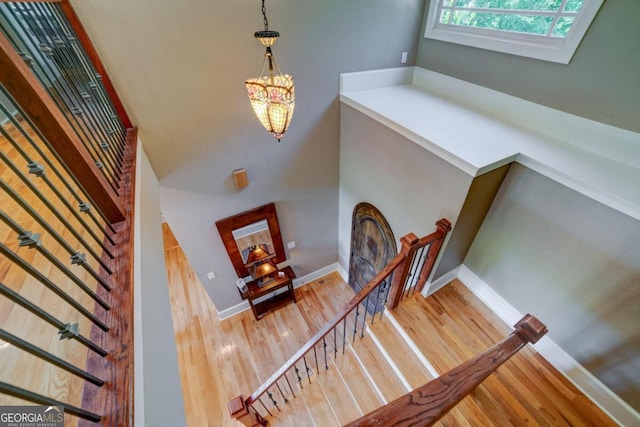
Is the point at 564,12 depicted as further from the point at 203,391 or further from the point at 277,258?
the point at 203,391

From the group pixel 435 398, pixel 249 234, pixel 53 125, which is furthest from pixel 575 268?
pixel 249 234

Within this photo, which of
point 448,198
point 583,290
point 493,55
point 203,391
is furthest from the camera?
point 203,391

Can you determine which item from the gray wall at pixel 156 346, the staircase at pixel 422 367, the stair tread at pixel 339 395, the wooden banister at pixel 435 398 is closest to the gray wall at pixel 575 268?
the staircase at pixel 422 367

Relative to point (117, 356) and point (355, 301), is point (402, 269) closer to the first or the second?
point (355, 301)

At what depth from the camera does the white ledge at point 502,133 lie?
168 centimetres

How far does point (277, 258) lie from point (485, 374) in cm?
337

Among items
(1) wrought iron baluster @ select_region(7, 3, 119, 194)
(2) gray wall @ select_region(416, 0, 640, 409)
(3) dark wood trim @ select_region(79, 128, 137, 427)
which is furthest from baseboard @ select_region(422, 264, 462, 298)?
(1) wrought iron baluster @ select_region(7, 3, 119, 194)

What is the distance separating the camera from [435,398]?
2.58 feet

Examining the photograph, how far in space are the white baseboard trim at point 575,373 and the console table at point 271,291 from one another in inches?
105

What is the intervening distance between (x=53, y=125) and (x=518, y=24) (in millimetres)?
3139

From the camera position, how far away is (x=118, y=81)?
2.14 meters

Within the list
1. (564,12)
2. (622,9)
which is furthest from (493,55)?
(622,9)

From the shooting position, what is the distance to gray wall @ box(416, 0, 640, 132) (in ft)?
5.28

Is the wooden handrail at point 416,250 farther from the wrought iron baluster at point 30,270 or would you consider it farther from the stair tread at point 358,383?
the wrought iron baluster at point 30,270
